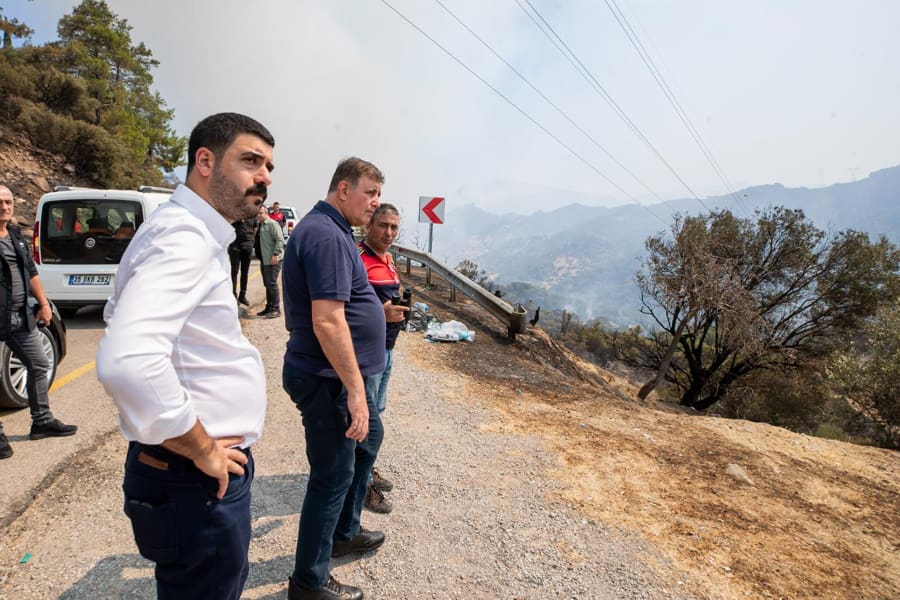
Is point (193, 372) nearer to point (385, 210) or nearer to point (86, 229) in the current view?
point (385, 210)

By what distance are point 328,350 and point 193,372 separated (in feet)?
2.45

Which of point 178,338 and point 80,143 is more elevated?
point 80,143

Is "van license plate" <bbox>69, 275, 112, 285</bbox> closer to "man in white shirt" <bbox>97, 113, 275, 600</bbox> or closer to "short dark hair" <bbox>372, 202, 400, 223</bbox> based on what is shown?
"short dark hair" <bbox>372, 202, 400, 223</bbox>

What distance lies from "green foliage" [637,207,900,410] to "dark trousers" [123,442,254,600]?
16.3m

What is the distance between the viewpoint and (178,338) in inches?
47.6

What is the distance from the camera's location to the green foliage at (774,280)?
15.9m

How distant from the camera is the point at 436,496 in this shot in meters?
3.36

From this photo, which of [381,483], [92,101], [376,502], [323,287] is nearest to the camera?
[323,287]

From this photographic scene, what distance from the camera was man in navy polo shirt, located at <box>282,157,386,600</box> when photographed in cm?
198

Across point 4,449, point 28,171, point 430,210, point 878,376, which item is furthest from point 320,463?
point 28,171

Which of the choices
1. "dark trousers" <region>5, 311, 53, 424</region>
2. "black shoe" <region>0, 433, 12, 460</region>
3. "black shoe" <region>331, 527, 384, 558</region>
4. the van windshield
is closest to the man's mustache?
"black shoe" <region>331, 527, 384, 558</region>

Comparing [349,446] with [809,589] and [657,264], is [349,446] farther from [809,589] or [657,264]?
[657,264]

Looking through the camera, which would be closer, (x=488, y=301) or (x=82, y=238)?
(x=82, y=238)

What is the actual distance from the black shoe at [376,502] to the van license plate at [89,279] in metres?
5.85
